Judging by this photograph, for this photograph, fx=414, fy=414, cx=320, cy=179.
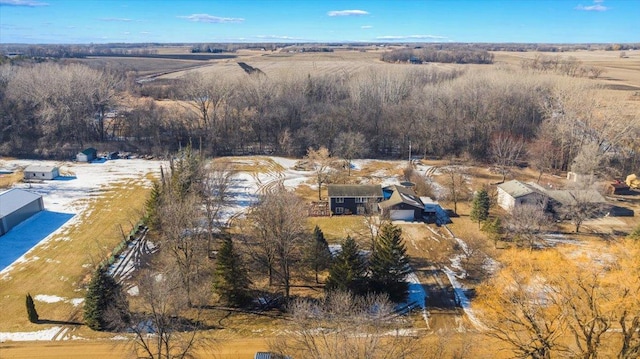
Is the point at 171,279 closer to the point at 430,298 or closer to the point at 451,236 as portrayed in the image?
the point at 430,298

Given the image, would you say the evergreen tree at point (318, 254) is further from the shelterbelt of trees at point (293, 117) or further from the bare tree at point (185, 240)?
the shelterbelt of trees at point (293, 117)

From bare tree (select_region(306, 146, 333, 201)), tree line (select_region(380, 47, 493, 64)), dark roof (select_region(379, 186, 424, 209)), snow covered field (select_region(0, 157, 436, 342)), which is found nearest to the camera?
snow covered field (select_region(0, 157, 436, 342))

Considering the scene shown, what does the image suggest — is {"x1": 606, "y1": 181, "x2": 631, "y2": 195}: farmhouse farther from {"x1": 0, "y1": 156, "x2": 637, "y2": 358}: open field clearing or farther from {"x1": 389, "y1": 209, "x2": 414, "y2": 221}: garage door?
{"x1": 389, "y1": 209, "x2": 414, "y2": 221}: garage door

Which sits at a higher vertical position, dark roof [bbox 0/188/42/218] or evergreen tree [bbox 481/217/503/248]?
dark roof [bbox 0/188/42/218]

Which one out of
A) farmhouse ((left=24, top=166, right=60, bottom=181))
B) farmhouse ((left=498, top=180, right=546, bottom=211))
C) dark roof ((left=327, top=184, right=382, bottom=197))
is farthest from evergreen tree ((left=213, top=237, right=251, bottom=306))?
farmhouse ((left=24, top=166, right=60, bottom=181))

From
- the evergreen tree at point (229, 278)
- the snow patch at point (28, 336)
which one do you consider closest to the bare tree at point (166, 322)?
the evergreen tree at point (229, 278)

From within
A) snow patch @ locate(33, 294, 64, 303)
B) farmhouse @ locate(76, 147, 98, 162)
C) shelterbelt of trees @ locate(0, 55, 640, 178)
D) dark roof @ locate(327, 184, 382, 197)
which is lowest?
snow patch @ locate(33, 294, 64, 303)
